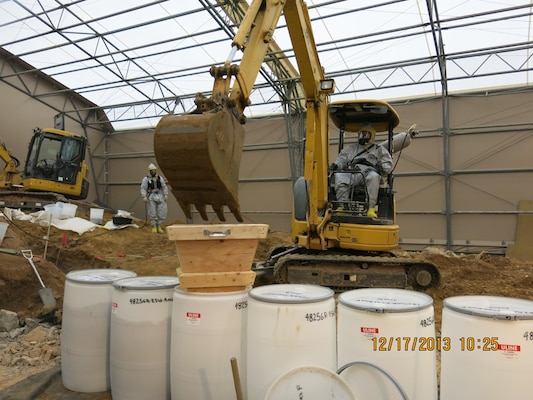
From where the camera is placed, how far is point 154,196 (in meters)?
13.6

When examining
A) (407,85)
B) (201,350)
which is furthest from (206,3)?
(201,350)

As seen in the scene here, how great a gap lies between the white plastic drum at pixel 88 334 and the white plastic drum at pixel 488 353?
257cm

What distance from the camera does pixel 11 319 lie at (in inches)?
188

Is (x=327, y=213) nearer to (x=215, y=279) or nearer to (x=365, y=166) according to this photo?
(x=365, y=166)

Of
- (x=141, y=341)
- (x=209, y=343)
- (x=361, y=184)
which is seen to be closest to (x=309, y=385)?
(x=209, y=343)

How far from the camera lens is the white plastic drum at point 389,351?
236cm

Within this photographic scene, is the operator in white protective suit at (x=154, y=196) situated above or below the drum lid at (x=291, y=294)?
above

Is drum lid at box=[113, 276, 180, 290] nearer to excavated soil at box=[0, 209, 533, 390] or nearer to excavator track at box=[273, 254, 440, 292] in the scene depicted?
excavated soil at box=[0, 209, 533, 390]

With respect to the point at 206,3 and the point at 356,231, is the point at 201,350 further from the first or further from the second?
the point at 206,3

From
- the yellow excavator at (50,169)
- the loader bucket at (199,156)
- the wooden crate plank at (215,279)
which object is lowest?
the wooden crate plank at (215,279)

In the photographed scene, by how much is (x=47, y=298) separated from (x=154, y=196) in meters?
8.47

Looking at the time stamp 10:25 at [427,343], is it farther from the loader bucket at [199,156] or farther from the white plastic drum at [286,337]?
the loader bucket at [199,156]

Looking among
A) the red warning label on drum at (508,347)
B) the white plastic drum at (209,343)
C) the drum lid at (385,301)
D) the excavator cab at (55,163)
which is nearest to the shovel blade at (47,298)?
the white plastic drum at (209,343)

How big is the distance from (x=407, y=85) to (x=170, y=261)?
373 inches
